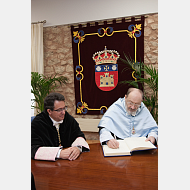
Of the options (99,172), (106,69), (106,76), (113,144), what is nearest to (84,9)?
(106,69)

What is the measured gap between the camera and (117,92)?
14.0ft

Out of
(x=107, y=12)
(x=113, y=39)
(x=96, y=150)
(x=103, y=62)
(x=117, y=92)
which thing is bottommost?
(x=96, y=150)

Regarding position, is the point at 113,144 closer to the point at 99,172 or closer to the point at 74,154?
the point at 74,154

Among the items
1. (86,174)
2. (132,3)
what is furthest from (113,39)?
(86,174)

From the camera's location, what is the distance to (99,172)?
1.27 m

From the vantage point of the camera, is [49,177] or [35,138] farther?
[35,138]

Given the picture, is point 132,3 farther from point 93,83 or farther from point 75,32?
point 93,83

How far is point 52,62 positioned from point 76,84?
0.97 metres

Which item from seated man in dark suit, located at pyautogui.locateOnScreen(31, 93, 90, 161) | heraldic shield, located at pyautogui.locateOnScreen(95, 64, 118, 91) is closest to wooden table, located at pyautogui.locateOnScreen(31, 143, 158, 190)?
seated man in dark suit, located at pyautogui.locateOnScreen(31, 93, 90, 161)

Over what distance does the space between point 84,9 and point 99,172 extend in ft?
13.9

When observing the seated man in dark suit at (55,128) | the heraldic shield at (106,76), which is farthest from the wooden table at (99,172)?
the heraldic shield at (106,76)

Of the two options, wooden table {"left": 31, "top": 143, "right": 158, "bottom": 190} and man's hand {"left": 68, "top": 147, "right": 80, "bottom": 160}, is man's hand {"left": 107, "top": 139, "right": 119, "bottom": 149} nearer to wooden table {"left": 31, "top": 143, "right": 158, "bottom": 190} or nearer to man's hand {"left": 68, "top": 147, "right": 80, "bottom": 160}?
wooden table {"left": 31, "top": 143, "right": 158, "bottom": 190}

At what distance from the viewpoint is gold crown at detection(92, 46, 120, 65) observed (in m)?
4.25
